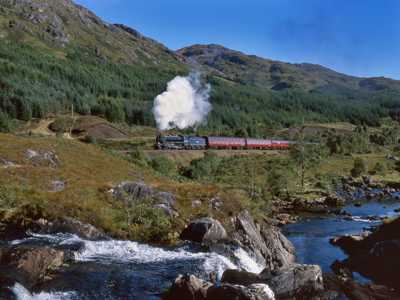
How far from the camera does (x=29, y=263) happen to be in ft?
88.1

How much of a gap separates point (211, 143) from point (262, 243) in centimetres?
9182

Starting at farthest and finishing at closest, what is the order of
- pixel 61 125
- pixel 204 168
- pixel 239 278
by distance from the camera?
pixel 61 125 → pixel 204 168 → pixel 239 278

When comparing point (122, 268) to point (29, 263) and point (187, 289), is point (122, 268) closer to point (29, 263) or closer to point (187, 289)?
point (29, 263)

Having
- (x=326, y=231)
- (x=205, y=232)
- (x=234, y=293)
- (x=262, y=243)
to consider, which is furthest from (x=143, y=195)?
(x=326, y=231)

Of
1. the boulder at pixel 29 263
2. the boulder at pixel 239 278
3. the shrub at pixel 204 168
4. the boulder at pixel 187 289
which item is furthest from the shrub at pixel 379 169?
the boulder at pixel 29 263

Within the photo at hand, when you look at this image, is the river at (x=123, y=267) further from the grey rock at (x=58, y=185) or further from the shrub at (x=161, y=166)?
the shrub at (x=161, y=166)

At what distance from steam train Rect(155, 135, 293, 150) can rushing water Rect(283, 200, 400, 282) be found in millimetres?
51505

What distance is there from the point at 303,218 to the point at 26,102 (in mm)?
152924

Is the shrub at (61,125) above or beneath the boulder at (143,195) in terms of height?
above

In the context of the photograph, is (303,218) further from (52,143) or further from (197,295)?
(197,295)

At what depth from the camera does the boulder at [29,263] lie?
84.4 ft

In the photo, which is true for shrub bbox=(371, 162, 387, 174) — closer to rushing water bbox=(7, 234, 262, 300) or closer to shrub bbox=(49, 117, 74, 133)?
rushing water bbox=(7, 234, 262, 300)

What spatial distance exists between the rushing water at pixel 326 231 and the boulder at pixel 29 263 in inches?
971

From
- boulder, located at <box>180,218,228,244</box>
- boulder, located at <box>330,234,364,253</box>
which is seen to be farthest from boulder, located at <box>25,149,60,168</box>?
boulder, located at <box>330,234,364,253</box>
